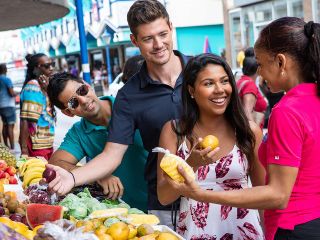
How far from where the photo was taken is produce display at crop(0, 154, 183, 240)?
7.92 ft

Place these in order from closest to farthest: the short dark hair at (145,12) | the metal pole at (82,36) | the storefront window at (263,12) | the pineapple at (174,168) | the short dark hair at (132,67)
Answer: the pineapple at (174,168) → the short dark hair at (145,12) → the short dark hair at (132,67) → the metal pole at (82,36) → the storefront window at (263,12)

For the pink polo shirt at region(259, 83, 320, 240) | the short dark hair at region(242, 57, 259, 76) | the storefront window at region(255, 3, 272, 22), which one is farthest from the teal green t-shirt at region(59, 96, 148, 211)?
the storefront window at region(255, 3, 272, 22)

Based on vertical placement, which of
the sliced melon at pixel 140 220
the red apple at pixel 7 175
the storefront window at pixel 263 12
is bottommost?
the sliced melon at pixel 140 220

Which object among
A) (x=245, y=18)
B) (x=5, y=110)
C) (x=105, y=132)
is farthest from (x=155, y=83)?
(x=245, y=18)

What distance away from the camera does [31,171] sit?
4770mm

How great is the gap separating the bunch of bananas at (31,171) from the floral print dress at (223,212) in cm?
187

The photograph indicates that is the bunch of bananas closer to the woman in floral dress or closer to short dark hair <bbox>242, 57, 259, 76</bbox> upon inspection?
the woman in floral dress

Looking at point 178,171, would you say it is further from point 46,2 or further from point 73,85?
point 46,2

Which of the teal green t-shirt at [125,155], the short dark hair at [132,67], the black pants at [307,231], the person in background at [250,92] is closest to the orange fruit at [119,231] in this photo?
the black pants at [307,231]

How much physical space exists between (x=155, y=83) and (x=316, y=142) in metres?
1.46

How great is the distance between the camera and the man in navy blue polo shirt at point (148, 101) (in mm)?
3427

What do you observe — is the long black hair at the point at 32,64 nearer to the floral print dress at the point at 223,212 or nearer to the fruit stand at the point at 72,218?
the fruit stand at the point at 72,218

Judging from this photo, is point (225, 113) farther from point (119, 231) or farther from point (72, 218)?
point (72, 218)

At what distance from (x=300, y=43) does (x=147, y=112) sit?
1.38 meters
